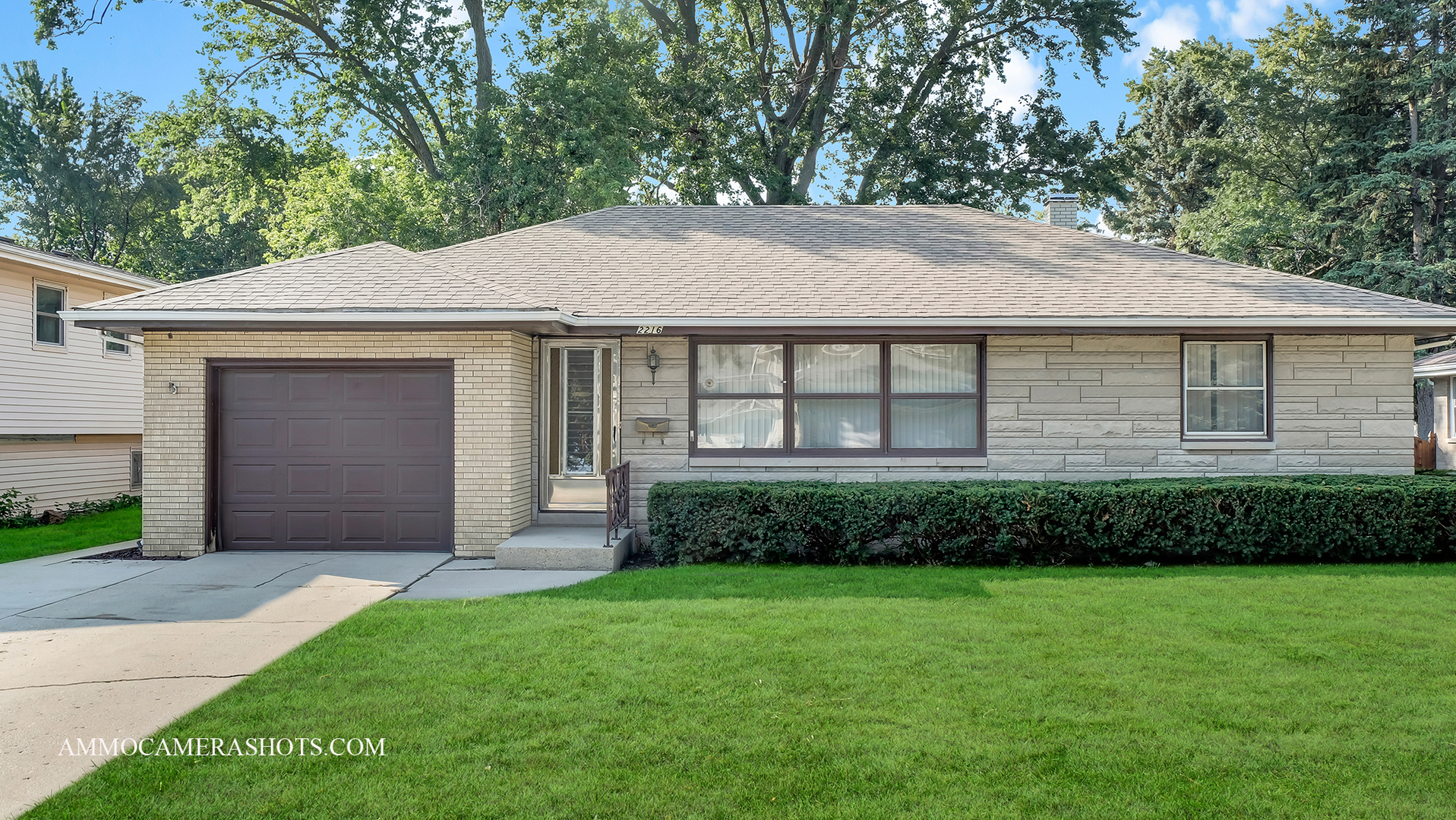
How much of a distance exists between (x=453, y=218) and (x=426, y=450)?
12.4 metres

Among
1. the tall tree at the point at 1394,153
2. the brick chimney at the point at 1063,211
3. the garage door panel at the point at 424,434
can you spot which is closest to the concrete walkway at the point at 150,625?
the garage door panel at the point at 424,434

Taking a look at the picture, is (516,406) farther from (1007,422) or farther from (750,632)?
(1007,422)

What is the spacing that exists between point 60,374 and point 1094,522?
16.2 metres

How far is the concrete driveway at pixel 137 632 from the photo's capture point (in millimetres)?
4285

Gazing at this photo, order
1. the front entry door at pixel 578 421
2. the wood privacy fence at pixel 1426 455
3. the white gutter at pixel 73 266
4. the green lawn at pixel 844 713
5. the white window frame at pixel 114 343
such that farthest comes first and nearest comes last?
the wood privacy fence at pixel 1426 455, the white window frame at pixel 114 343, the white gutter at pixel 73 266, the front entry door at pixel 578 421, the green lawn at pixel 844 713

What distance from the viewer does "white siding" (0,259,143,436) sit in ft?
43.4

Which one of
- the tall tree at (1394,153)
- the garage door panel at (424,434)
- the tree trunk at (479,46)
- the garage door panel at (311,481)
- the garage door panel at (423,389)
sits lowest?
the garage door panel at (311,481)

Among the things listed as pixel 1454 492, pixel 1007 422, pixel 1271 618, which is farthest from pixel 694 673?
pixel 1454 492

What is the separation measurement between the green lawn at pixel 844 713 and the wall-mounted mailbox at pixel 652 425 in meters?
3.48

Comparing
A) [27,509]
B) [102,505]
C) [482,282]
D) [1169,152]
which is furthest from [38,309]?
[1169,152]

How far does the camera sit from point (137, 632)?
20.2 feet

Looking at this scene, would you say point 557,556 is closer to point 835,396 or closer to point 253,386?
point 835,396

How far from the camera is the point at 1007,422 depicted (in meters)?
10.2

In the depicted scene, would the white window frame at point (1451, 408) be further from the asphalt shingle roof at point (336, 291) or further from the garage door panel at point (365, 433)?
the garage door panel at point (365, 433)
